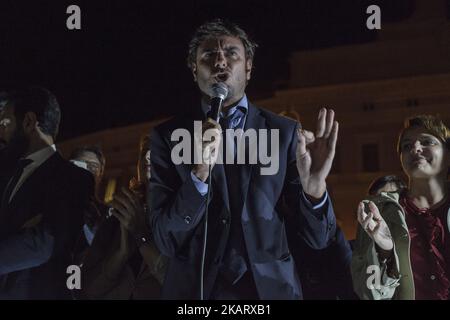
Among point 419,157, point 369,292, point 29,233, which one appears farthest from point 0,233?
point 419,157

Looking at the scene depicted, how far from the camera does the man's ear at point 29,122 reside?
4297 millimetres

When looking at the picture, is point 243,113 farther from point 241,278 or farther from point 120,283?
point 120,283

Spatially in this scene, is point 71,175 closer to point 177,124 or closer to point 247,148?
point 177,124

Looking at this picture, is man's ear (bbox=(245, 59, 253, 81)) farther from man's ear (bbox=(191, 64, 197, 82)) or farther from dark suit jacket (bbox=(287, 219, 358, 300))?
dark suit jacket (bbox=(287, 219, 358, 300))

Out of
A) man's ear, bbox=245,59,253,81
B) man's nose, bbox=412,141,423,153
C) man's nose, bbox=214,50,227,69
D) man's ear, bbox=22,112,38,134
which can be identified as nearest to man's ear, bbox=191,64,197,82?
man's nose, bbox=214,50,227,69

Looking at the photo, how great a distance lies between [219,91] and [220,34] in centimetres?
62

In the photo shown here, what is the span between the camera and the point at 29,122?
14.2 feet

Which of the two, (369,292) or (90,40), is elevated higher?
(90,40)

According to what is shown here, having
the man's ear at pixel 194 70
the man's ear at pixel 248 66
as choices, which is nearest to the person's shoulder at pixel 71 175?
the man's ear at pixel 194 70

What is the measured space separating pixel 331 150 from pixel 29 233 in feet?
5.50

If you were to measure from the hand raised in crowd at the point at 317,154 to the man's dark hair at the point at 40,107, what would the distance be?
5.35ft

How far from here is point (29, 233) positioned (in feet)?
12.7

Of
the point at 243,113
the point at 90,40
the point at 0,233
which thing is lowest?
the point at 0,233

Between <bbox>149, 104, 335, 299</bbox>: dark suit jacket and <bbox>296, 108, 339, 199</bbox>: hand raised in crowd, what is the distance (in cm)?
11
